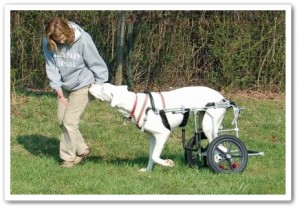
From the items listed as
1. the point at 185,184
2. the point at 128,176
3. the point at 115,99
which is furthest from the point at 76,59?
the point at 185,184

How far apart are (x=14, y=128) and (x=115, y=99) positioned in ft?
11.7

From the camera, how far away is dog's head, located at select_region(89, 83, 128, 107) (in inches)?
304

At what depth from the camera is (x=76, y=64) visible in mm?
8203

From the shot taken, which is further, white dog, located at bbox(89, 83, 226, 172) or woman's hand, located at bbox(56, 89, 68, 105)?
woman's hand, located at bbox(56, 89, 68, 105)

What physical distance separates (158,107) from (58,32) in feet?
5.45

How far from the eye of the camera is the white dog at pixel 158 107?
775 cm

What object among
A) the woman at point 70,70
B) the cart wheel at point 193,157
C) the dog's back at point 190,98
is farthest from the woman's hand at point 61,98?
the cart wheel at point 193,157

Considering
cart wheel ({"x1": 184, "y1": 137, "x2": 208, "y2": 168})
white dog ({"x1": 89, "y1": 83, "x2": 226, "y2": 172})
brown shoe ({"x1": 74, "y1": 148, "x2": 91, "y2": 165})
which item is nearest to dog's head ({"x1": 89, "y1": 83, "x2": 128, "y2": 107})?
white dog ({"x1": 89, "y1": 83, "x2": 226, "y2": 172})

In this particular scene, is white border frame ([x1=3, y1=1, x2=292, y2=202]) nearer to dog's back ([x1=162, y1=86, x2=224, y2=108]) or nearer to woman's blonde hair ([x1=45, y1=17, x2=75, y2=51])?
woman's blonde hair ([x1=45, y1=17, x2=75, y2=51])

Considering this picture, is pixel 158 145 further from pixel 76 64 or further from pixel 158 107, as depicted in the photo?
pixel 76 64

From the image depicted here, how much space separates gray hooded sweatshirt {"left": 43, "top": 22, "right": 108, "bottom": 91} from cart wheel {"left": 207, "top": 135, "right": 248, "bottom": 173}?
1830 millimetres

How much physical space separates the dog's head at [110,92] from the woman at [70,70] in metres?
0.33
